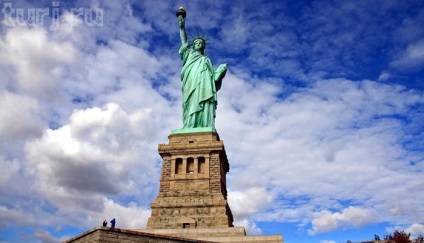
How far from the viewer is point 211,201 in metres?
22.6

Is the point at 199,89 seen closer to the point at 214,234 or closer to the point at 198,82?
the point at 198,82

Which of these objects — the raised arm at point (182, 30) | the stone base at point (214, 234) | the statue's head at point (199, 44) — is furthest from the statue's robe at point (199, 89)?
the stone base at point (214, 234)

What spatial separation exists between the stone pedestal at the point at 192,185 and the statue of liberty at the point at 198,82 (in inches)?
64.9

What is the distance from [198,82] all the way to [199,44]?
3.90m

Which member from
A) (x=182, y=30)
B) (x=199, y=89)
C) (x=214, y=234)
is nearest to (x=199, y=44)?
(x=182, y=30)

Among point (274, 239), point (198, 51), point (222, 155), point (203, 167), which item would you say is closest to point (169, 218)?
point (203, 167)

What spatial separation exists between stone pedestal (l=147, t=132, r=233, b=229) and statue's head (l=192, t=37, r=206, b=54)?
7767 mm

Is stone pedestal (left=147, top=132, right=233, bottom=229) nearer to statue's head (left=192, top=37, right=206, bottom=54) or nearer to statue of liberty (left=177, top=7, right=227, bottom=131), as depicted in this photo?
statue of liberty (left=177, top=7, right=227, bottom=131)

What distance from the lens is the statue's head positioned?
2996 cm

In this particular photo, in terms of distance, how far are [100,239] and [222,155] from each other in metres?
13.7

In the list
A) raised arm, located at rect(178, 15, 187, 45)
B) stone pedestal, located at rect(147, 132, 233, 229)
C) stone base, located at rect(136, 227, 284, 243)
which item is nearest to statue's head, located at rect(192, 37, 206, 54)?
raised arm, located at rect(178, 15, 187, 45)

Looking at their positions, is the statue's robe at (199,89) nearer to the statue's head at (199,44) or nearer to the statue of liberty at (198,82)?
the statue of liberty at (198,82)

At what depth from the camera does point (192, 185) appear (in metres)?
23.7

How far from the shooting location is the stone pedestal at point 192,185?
2206cm
